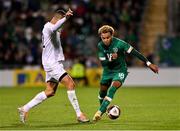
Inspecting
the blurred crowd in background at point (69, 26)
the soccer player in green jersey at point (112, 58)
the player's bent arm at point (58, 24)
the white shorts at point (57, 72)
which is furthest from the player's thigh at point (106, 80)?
the blurred crowd in background at point (69, 26)

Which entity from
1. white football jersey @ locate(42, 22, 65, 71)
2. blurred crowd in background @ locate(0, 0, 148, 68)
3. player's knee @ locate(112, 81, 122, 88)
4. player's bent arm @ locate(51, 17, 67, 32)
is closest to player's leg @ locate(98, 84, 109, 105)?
player's knee @ locate(112, 81, 122, 88)

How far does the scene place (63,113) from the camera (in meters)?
15.2

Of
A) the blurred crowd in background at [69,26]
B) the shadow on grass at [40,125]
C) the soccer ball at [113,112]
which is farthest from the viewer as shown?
the blurred crowd in background at [69,26]

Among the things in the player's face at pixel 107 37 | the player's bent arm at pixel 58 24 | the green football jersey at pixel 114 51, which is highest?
the player's bent arm at pixel 58 24

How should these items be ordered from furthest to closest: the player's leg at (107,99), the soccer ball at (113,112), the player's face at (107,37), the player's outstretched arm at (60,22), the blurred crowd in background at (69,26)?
the blurred crowd in background at (69,26)
the player's face at (107,37)
the soccer ball at (113,112)
the player's leg at (107,99)
the player's outstretched arm at (60,22)

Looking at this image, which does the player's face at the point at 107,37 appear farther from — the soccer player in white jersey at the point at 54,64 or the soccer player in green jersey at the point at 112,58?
the soccer player in white jersey at the point at 54,64

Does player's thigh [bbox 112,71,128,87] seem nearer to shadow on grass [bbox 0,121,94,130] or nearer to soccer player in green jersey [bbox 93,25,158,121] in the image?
soccer player in green jersey [bbox 93,25,158,121]

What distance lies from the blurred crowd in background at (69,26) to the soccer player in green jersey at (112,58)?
53.0 ft

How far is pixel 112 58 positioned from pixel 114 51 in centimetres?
15

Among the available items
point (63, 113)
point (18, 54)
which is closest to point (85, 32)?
point (18, 54)

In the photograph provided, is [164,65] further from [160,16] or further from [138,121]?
[138,121]

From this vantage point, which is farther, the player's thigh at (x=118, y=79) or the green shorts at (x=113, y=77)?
the green shorts at (x=113, y=77)

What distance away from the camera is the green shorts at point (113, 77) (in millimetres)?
13141

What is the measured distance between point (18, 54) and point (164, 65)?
6703 mm
